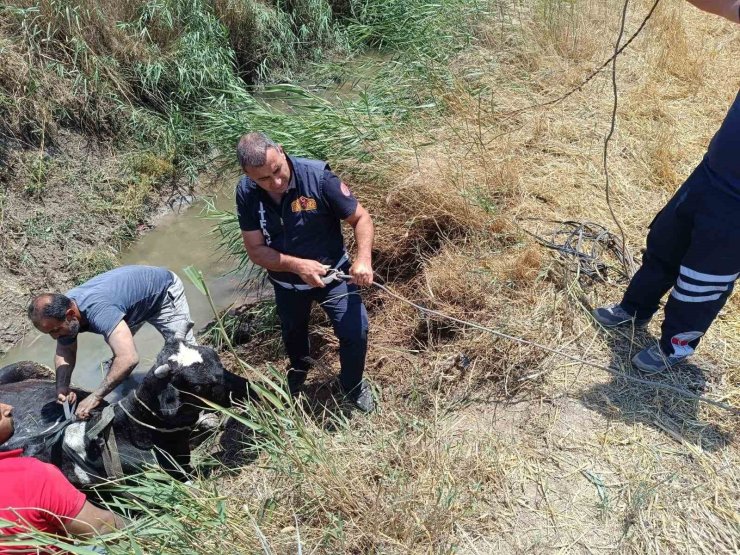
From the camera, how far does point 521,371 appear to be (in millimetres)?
3133

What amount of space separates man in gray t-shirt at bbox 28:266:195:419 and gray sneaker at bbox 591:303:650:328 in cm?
227

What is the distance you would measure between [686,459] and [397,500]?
128 cm

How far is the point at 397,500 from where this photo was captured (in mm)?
2354

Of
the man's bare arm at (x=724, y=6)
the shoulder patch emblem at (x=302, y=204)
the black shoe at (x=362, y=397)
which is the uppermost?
the man's bare arm at (x=724, y=6)

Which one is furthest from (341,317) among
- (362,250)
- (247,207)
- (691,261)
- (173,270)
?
(173,270)

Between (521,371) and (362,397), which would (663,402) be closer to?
(521,371)

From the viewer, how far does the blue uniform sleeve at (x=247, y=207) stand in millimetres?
3086

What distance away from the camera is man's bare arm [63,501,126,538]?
2395mm

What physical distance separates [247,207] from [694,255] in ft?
6.92

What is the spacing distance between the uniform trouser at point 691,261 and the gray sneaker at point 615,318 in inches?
2.7

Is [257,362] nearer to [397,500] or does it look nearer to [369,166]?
[369,166]

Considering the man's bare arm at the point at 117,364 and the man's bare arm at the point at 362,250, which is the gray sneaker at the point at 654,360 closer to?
the man's bare arm at the point at 362,250

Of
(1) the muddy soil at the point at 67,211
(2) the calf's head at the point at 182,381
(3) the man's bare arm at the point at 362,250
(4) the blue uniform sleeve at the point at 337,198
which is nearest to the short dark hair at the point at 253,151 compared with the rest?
(4) the blue uniform sleeve at the point at 337,198

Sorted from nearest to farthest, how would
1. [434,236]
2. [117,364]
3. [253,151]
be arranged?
[253,151] < [117,364] < [434,236]
